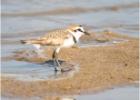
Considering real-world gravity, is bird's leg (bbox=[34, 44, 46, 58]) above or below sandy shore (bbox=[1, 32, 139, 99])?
above

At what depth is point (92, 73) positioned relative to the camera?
957 centimetres

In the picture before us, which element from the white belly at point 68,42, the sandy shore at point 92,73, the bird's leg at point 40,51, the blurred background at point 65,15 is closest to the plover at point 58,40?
the white belly at point 68,42

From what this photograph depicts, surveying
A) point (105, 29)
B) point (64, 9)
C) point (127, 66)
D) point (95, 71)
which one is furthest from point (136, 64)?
point (64, 9)

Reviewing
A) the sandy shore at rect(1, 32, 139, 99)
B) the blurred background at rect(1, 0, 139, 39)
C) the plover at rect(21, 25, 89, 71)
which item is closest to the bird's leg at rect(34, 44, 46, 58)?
the sandy shore at rect(1, 32, 139, 99)

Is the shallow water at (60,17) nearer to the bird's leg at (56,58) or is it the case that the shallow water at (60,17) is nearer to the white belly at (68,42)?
the bird's leg at (56,58)

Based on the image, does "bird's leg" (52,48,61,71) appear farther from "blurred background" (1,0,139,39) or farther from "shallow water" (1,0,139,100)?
"blurred background" (1,0,139,39)

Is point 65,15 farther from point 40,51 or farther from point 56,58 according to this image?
point 56,58

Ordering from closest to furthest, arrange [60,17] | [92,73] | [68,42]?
[92,73] < [68,42] < [60,17]

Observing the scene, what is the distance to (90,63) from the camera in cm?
1023

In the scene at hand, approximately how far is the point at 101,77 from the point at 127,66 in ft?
2.78

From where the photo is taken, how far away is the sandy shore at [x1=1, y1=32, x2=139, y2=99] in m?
8.60

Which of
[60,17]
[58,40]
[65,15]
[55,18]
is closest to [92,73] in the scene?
[58,40]

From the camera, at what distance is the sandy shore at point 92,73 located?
8.60 metres

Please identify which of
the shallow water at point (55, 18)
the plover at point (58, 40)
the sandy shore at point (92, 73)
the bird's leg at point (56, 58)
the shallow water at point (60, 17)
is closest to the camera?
the sandy shore at point (92, 73)
